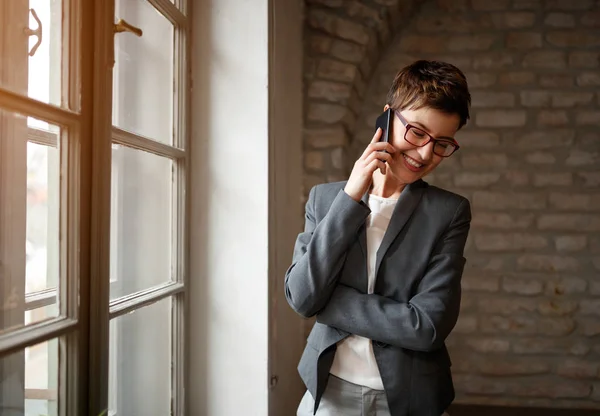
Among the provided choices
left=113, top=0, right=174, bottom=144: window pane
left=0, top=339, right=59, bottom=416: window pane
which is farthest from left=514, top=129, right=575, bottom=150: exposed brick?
left=0, top=339, right=59, bottom=416: window pane

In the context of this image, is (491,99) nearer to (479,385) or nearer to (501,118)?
(501,118)

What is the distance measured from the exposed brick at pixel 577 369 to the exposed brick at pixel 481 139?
52.4 inches

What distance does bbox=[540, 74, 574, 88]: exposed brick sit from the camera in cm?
310

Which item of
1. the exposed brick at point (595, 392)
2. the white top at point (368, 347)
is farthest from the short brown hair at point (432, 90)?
the exposed brick at point (595, 392)

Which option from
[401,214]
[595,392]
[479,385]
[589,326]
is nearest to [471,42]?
[589,326]

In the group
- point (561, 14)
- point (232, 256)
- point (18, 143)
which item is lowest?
point (232, 256)

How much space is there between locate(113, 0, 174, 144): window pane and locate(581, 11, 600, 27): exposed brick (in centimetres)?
254

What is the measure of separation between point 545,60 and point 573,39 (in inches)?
8.0

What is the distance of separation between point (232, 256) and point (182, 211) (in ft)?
0.82

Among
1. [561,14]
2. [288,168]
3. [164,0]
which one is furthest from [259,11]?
[561,14]

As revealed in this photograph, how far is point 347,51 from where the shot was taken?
285 cm

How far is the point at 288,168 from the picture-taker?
2.50m

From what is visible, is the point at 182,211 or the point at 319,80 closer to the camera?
the point at 182,211

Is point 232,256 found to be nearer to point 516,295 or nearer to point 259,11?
point 259,11
